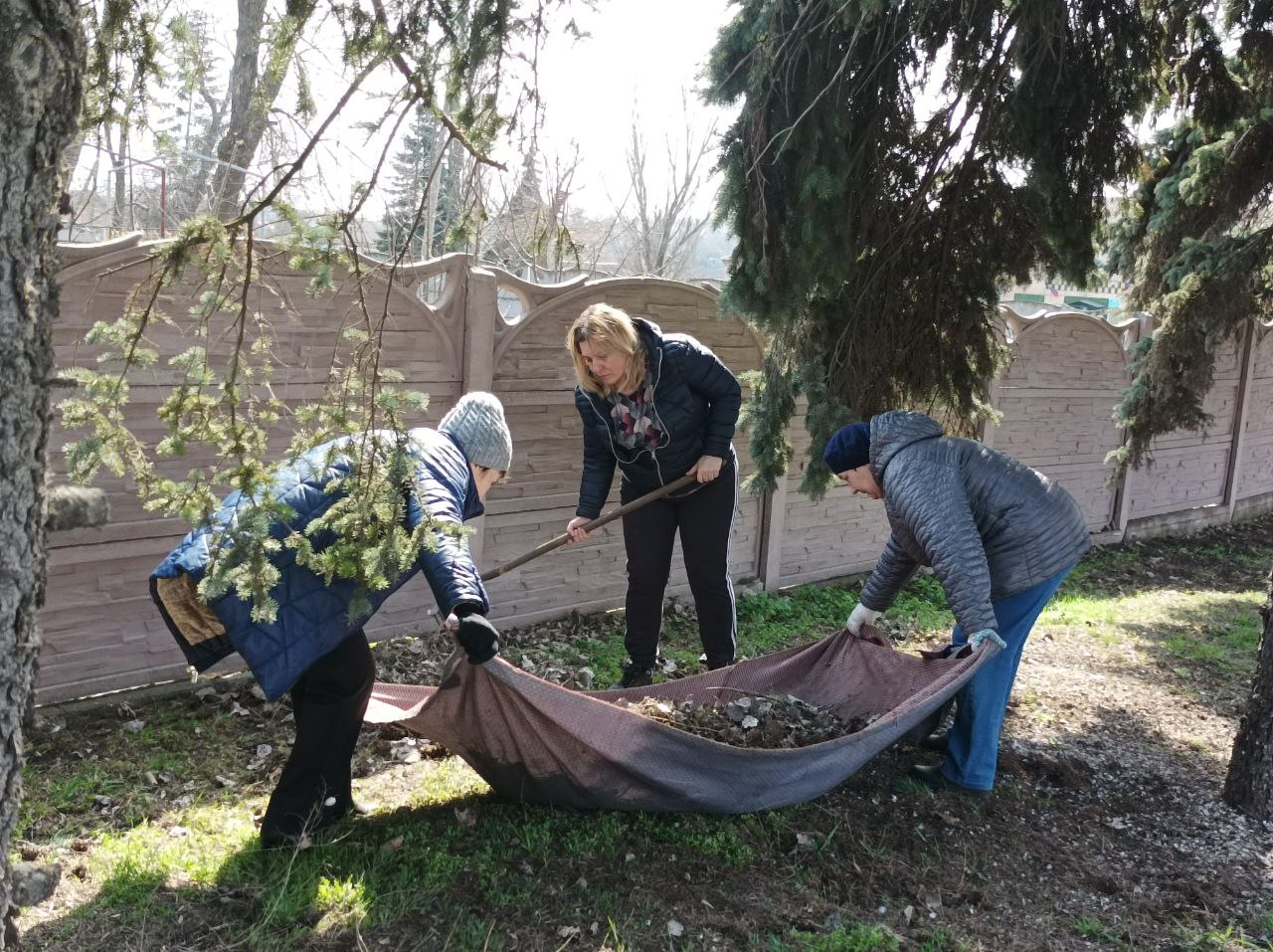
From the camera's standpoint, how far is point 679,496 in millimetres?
4363

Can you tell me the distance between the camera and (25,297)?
1902 millimetres

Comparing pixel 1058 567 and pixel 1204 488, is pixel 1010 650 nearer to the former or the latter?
Answer: pixel 1058 567

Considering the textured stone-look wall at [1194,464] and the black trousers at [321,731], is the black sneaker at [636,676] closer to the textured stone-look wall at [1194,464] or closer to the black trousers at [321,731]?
the black trousers at [321,731]

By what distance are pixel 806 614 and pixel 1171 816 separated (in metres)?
2.85

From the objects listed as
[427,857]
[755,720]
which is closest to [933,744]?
[755,720]

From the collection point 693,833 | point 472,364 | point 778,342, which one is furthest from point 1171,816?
point 472,364

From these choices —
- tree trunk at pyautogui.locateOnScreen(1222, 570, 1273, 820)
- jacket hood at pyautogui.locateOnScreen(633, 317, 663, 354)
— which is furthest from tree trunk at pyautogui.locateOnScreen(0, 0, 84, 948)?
tree trunk at pyautogui.locateOnScreen(1222, 570, 1273, 820)

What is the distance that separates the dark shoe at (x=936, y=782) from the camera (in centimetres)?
389

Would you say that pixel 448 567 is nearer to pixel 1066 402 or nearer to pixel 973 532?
pixel 973 532

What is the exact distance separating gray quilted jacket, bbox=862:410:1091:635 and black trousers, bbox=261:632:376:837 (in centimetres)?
184

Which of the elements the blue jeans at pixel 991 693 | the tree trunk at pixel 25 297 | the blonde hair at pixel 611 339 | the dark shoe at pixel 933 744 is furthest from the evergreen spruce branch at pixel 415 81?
the dark shoe at pixel 933 744

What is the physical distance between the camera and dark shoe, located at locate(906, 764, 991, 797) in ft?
12.8

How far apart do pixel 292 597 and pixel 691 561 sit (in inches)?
79.1

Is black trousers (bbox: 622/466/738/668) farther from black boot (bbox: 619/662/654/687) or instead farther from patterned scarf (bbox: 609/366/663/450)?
patterned scarf (bbox: 609/366/663/450)
